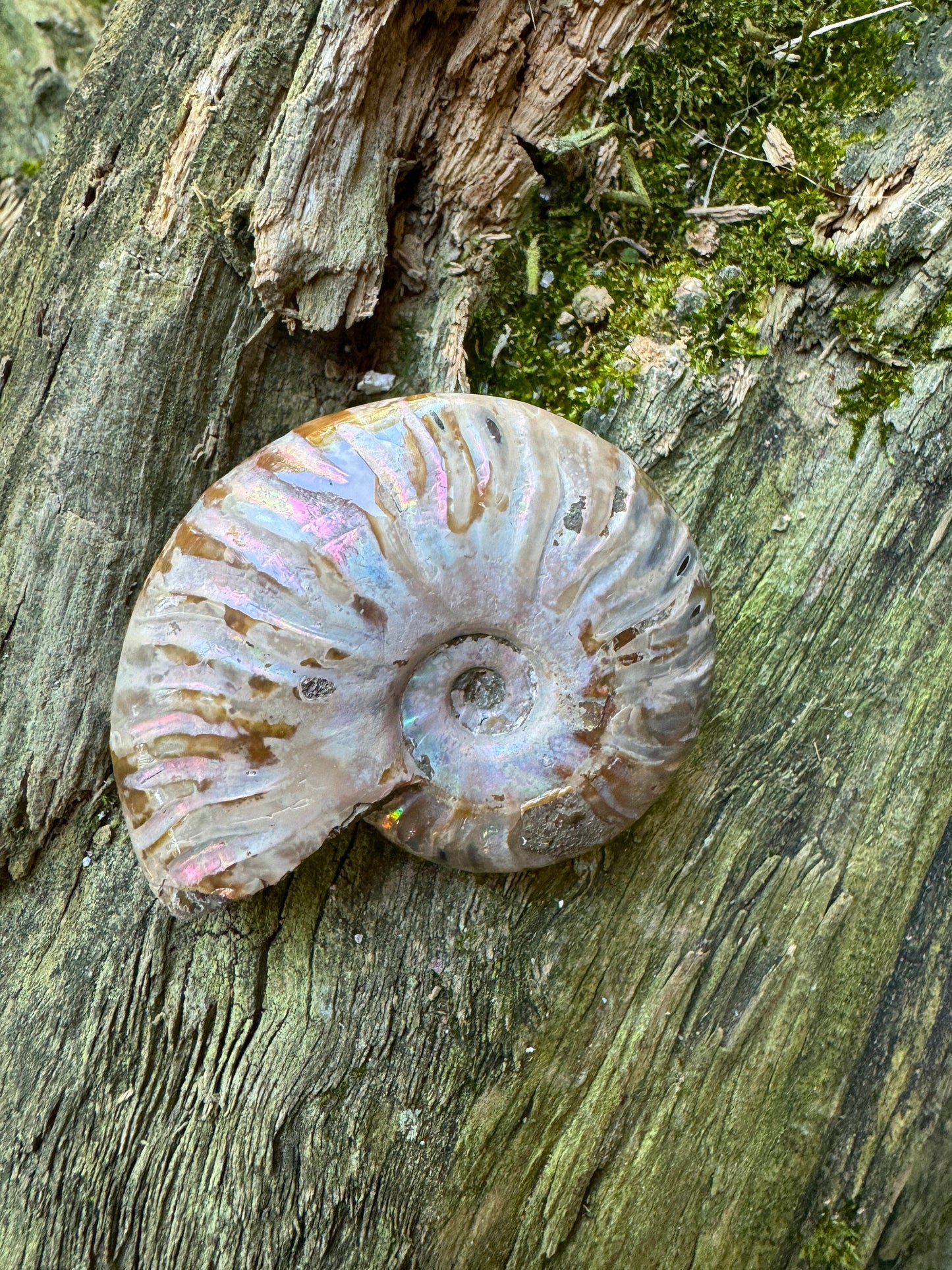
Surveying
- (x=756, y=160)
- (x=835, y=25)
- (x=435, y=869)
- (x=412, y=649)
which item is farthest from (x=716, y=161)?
(x=435, y=869)

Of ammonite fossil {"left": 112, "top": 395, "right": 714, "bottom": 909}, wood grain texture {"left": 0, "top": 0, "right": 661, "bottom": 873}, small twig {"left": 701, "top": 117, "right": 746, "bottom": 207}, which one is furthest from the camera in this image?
small twig {"left": 701, "top": 117, "right": 746, "bottom": 207}

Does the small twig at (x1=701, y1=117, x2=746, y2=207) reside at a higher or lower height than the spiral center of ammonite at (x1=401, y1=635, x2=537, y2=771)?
higher

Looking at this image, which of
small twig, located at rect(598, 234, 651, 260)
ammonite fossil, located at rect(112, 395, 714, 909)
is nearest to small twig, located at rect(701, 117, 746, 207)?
small twig, located at rect(598, 234, 651, 260)

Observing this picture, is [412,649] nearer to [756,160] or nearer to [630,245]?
[630,245]

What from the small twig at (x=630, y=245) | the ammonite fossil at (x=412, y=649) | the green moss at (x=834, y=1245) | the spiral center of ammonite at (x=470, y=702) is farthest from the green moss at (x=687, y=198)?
the green moss at (x=834, y=1245)

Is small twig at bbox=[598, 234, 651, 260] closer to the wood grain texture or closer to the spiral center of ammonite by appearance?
the wood grain texture
